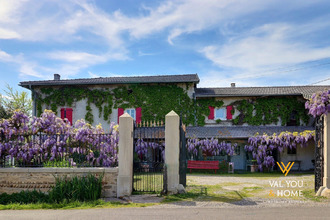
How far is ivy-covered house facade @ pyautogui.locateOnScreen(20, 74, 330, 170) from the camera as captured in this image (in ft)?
67.4

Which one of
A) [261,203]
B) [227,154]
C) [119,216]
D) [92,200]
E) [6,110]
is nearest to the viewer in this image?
[119,216]

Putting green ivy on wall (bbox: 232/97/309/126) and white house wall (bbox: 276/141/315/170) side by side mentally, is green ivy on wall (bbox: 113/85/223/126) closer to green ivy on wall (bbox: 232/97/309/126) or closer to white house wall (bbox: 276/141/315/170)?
green ivy on wall (bbox: 232/97/309/126)

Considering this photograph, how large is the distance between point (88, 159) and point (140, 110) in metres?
12.5

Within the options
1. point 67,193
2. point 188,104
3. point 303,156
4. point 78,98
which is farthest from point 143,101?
point 67,193

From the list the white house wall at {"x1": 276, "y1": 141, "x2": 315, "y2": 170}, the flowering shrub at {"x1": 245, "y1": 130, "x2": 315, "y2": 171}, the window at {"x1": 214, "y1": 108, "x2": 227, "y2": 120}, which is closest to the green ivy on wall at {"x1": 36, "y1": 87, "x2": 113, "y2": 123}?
the window at {"x1": 214, "y1": 108, "x2": 227, "y2": 120}

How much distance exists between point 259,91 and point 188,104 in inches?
204

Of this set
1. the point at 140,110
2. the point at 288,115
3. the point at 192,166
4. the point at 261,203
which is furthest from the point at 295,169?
the point at 261,203

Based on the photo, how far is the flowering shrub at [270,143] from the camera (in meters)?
17.9

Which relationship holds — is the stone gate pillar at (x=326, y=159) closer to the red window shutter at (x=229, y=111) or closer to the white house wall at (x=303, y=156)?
the white house wall at (x=303, y=156)

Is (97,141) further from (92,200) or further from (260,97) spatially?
(260,97)

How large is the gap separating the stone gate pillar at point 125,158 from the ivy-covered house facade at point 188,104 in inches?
442

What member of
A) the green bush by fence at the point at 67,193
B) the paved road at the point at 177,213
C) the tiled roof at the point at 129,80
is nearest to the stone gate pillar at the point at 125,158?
the green bush by fence at the point at 67,193

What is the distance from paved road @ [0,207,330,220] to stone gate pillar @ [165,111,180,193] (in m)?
1.60

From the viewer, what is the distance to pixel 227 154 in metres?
19.1
